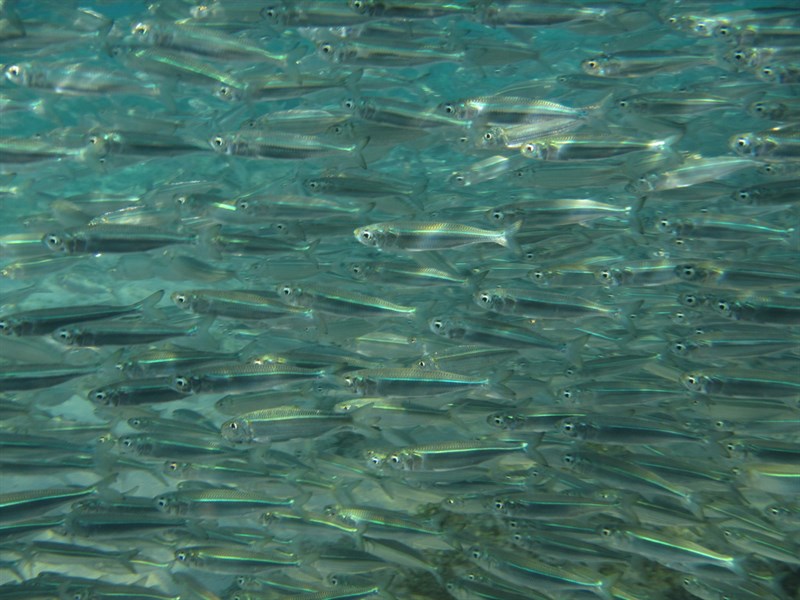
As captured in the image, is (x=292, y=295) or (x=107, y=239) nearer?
(x=107, y=239)

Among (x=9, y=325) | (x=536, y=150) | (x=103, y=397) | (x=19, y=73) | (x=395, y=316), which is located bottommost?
(x=103, y=397)

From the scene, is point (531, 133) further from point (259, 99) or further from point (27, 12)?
point (27, 12)

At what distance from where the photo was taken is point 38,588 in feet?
17.4

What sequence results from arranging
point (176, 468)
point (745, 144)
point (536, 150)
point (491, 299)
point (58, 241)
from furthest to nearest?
point (176, 468) < point (491, 299) < point (58, 241) < point (536, 150) < point (745, 144)

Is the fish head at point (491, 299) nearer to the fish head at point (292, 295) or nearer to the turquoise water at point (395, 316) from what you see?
the turquoise water at point (395, 316)

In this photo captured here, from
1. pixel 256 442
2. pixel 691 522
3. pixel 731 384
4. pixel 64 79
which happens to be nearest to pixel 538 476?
pixel 691 522

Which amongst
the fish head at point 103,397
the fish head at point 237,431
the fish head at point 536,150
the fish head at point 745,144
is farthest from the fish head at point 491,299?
the fish head at point 103,397

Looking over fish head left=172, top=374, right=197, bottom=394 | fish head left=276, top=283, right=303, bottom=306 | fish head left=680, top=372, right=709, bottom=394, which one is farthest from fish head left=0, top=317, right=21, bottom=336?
fish head left=680, top=372, right=709, bottom=394

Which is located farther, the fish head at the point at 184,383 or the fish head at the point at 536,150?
the fish head at the point at 184,383

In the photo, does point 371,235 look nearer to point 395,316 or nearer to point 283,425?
point 395,316

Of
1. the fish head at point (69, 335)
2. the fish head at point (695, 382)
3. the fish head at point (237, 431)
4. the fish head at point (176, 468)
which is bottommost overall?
the fish head at point (176, 468)

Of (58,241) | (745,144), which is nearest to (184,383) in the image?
(58,241)

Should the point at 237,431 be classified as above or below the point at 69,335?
below

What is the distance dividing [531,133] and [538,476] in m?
3.18
